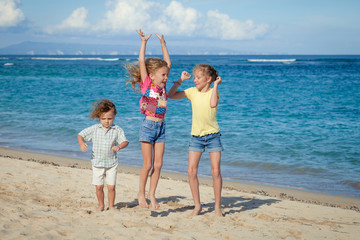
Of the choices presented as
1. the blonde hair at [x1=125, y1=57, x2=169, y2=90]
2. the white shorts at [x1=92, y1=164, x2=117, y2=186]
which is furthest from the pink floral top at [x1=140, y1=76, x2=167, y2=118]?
the white shorts at [x1=92, y1=164, x2=117, y2=186]

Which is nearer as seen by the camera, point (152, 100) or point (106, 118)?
point (106, 118)

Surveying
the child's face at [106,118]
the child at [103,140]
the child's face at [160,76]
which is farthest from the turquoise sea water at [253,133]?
the child's face at [106,118]

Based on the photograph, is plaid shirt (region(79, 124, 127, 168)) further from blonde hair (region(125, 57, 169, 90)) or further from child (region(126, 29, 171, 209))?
blonde hair (region(125, 57, 169, 90))

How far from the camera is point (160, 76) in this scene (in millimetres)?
4535

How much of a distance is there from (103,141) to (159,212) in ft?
3.69

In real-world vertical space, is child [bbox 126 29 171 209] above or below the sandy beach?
above

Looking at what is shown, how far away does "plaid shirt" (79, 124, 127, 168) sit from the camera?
169 inches

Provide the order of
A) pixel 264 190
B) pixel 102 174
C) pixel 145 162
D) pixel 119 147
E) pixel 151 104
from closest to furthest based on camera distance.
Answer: pixel 119 147 < pixel 102 174 < pixel 151 104 < pixel 145 162 < pixel 264 190

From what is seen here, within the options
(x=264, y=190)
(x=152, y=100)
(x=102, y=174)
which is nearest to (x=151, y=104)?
(x=152, y=100)

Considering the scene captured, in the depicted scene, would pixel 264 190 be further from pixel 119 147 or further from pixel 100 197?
pixel 119 147

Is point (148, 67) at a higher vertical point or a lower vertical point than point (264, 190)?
higher

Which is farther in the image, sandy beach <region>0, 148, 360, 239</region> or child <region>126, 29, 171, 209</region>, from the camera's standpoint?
child <region>126, 29, 171, 209</region>

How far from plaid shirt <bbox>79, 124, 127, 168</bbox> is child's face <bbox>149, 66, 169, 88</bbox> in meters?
0.75

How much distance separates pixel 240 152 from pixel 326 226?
4832 millimetres
